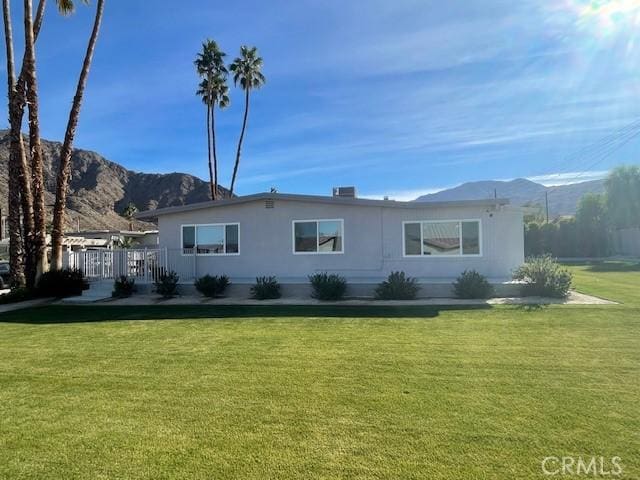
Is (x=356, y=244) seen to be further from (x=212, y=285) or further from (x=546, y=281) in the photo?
(x=546, y=281)

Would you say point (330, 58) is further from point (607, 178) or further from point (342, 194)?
point (607, 178)

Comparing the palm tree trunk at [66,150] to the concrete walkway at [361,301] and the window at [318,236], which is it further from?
the window at [318,236]

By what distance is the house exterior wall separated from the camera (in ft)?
47.4

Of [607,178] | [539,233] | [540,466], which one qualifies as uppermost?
[607,178]

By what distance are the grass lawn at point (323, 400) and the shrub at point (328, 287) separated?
3.76 metres

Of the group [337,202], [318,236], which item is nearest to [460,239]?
[337,202]

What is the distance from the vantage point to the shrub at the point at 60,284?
15008mm

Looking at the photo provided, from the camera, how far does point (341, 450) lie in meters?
3.76

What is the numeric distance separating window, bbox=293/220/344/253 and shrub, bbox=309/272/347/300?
2065 mm

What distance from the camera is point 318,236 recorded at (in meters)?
15.3

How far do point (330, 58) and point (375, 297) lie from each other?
28.6ft

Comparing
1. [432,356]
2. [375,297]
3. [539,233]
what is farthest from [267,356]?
[539,233]

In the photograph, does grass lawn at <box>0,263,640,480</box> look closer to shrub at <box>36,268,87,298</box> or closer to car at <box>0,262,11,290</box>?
shrub at <box>36,268,87,298</box>

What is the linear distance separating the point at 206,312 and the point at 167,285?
364 cm
